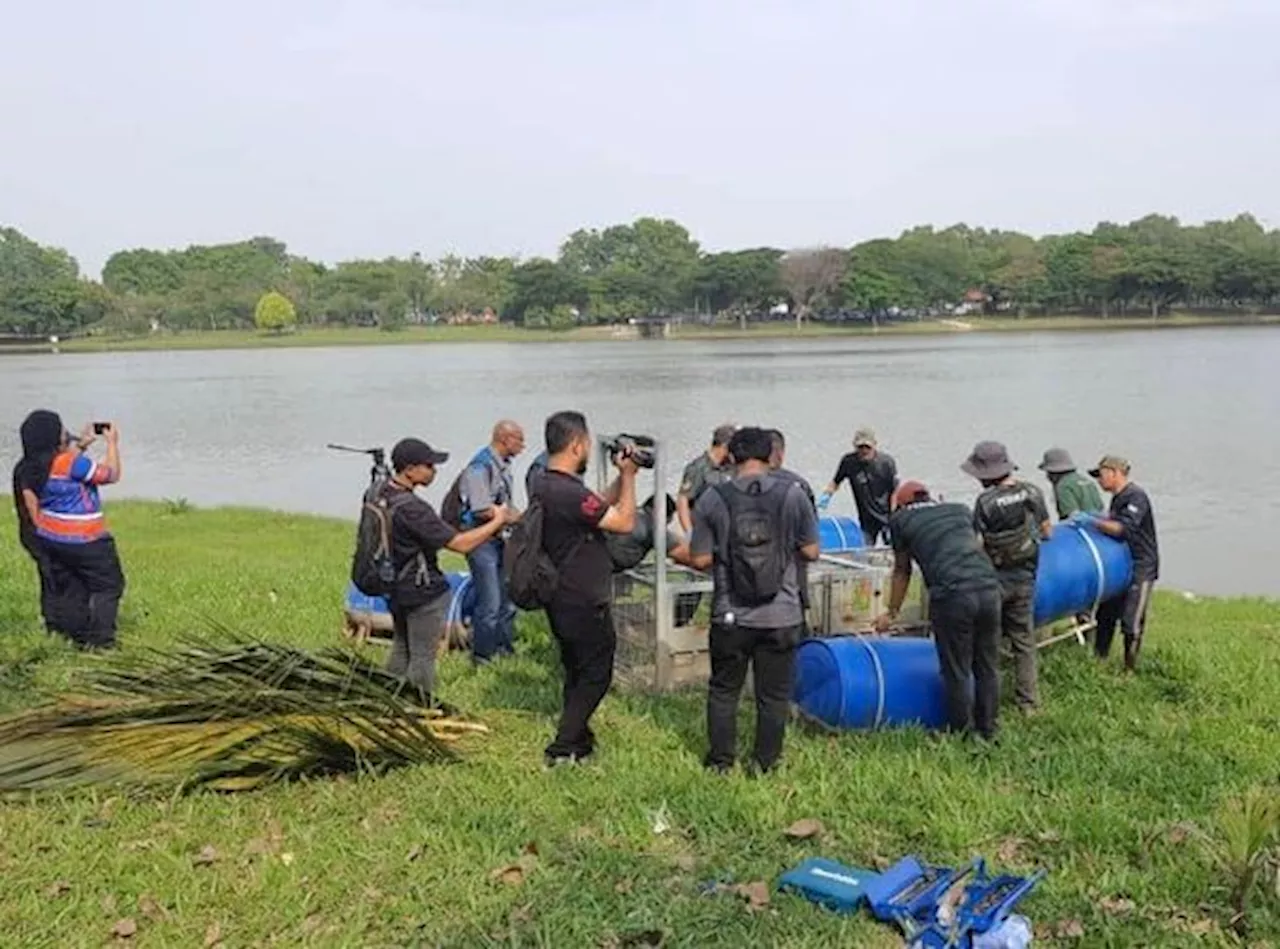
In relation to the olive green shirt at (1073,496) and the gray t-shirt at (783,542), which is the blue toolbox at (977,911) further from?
the olive green shirt at (1073,496)

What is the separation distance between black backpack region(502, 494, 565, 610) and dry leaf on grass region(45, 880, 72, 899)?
201 cm

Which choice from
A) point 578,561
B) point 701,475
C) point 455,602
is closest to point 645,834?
point 578,561

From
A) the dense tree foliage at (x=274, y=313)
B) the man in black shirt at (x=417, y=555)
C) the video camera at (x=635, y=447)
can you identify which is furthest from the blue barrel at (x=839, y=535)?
the dense tree foliage at (x=274, y=313)

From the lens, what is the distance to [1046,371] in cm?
4450

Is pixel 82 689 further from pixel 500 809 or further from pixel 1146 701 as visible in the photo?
pixel 1146 701

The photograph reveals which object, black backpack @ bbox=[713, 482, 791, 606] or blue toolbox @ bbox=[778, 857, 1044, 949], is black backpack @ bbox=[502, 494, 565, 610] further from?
blue toolbox @ bbox=[778, 857, 1044, 949]

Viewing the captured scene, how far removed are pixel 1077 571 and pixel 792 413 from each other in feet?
77.3

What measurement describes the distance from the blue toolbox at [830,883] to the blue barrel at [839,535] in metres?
4.42

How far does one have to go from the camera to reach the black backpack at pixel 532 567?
5430 millimetres

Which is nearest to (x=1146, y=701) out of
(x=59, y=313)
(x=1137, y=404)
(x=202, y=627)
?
(x=202, y=627)

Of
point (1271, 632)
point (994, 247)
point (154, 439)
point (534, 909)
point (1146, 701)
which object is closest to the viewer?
point (534, 909)

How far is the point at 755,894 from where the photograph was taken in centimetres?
426

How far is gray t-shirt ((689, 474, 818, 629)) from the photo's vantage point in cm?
541

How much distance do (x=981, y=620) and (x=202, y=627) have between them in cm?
530
